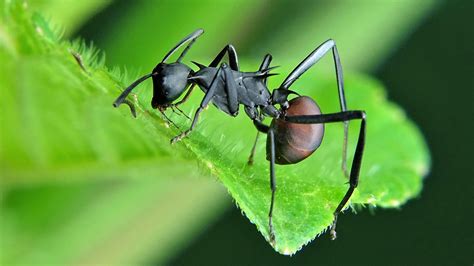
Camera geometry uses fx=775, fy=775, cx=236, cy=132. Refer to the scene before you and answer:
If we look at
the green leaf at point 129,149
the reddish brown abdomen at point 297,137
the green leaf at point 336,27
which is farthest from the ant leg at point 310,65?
the green leaf at point 336,27

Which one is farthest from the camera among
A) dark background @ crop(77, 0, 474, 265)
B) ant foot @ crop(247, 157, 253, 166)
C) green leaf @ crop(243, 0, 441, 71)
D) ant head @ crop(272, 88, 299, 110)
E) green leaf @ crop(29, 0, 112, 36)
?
green leaf @ crop(243, 0, 441, 71)

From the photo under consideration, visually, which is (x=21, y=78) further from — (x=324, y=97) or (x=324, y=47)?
(x=324, y=97)

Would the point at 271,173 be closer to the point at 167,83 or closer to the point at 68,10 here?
the point at 167,83

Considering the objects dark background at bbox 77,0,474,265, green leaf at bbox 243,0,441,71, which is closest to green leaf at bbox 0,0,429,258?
dark background at bbox 77,0,474,265

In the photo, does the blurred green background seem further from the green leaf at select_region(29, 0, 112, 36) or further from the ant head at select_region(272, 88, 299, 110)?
the ant head at select_region(272, 88, 299, 110)

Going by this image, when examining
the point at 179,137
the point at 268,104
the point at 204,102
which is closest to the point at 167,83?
the point at 204,102

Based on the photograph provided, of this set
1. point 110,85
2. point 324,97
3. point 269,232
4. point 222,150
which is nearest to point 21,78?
point 110,85
